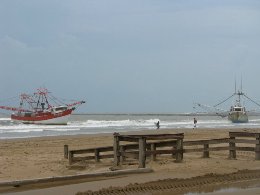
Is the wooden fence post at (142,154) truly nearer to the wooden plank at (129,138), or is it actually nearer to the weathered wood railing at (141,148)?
the weathered wood railing at (141,148)

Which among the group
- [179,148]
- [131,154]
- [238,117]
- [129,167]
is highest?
[238,117]

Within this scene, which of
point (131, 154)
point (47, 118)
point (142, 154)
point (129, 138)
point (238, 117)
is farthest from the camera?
point (238, 117)

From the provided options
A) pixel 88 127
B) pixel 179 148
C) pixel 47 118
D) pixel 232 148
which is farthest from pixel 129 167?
pixel 47 118

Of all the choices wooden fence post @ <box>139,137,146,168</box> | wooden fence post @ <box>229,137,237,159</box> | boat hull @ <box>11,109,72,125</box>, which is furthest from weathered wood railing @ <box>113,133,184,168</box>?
boat hull @ <box>11,109,72,125</box>

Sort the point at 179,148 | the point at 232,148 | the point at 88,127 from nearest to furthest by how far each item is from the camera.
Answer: the point at 179,148, the point at 232,148, the point at 88,127

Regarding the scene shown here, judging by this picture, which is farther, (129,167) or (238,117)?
(238,117)

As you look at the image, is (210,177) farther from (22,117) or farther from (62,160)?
(22,117)

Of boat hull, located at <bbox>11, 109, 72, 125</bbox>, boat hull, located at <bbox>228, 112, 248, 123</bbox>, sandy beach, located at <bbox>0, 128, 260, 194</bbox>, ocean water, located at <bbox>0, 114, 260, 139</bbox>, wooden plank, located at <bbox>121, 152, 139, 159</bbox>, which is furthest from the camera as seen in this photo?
boat hull, located at <bbox>228, 112, 248, 123</bbox>

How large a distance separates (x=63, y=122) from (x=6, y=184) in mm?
78634

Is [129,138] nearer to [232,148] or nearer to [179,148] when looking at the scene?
[179,148]

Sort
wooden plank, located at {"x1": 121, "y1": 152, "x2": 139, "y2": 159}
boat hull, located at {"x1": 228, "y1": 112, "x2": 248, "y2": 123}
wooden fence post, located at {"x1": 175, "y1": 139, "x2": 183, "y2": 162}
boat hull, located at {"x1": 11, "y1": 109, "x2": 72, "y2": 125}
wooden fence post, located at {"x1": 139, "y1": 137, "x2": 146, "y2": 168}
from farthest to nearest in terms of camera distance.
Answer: boat hull, located at {"x1": 228, "y1": 112, "x2": 248, "y2": 123}, boat hull, located at {"x1": 11, "y1": 109, "x2": 72, "y2": 125}, wooden fence post, located at {"x1": 175, "y1": 139, "x2": 183, "y2": 162}, wooden plank, located at {"x1": 121, "y1": 152, "x2": 139, "y2": 159}, wooden fence post, located at {"x1": 139, "y1": 137, "x2": 146, "y2": 168}

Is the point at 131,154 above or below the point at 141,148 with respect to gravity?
below

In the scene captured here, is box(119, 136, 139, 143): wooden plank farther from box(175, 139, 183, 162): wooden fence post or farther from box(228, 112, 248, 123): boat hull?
box(228, 112, 248, 123): boat hull

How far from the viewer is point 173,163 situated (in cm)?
1622
